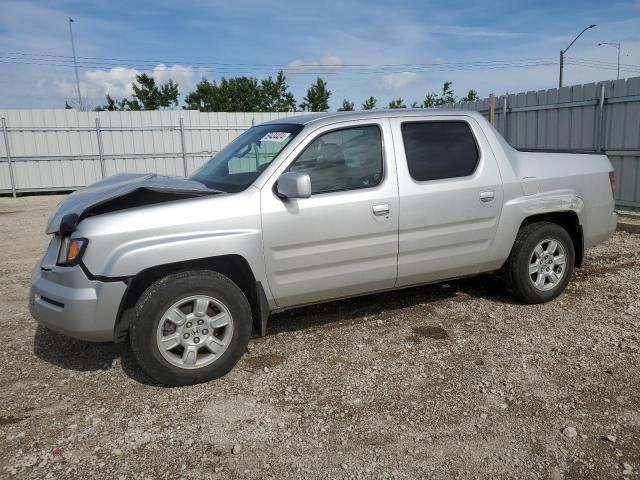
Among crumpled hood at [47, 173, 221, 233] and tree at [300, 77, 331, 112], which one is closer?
crumpled hood at [47, 173, 221, 233]

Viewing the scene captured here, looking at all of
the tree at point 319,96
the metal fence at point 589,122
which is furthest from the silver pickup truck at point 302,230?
the tree at point 319,96

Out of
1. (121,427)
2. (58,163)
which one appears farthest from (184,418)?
(58,163)

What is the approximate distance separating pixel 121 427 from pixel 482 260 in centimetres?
320

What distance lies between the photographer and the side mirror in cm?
363

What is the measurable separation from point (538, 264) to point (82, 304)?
3.93m

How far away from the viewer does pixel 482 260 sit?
472 cm

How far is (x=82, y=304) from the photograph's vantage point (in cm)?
339

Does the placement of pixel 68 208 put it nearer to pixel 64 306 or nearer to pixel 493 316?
pixel 64 306

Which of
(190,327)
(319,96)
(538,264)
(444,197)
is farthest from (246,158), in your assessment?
(319,96)

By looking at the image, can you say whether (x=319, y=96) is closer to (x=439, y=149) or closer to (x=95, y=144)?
(x=95, y=144)

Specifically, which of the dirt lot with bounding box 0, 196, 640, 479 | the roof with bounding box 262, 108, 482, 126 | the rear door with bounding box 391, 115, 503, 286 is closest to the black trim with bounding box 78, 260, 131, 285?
the dirt lot with bounding box 0, 196, 640, 479

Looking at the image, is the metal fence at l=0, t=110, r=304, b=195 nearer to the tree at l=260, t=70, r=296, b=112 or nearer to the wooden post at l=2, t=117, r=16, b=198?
the wooden post at l=2, t=117, r=16, b=198

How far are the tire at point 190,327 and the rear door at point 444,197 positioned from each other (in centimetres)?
147

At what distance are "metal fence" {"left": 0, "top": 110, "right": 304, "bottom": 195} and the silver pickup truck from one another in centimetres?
1503
